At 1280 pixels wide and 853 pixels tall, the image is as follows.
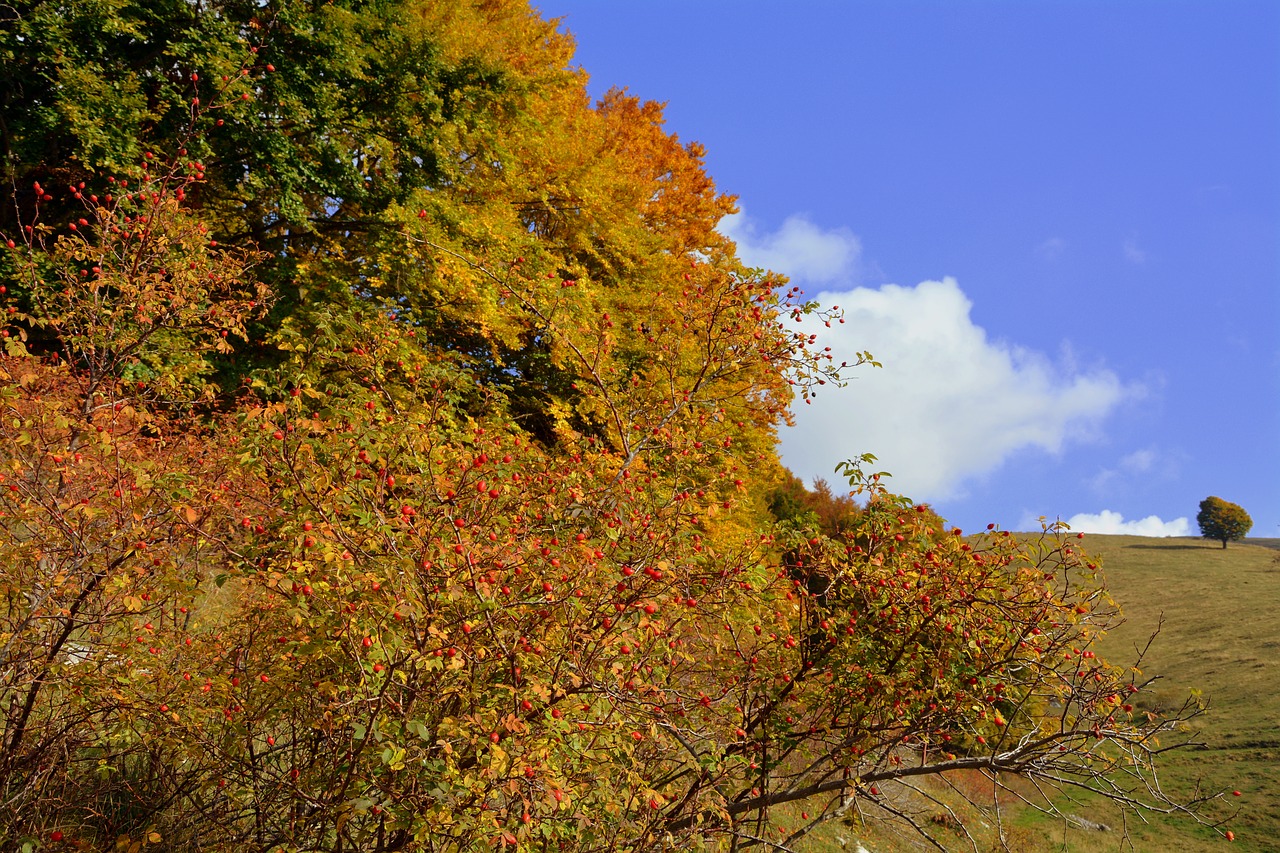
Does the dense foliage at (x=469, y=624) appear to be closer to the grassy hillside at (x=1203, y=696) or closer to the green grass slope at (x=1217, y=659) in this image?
the grassy hillside at (x=1203, y=696)

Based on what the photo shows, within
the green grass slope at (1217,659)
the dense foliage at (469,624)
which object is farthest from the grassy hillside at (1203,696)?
the dense foliage at (469,624)

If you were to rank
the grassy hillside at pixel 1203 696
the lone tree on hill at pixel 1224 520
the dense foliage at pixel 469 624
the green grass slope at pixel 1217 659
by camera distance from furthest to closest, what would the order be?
the lone tree on hill at pixel 1224 520 → the green grass slope at pixel 1217 659 → the grassy hillside at pixel 1203 696 → the dense foliage at pixel 469 624

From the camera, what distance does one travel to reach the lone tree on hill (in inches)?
2315

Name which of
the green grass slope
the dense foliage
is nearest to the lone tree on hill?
the green grass slope

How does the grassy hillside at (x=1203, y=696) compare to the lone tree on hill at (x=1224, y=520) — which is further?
the lone tree on hill at (x=1224, y=520)

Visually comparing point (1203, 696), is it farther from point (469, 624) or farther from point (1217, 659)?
point (469, 624)

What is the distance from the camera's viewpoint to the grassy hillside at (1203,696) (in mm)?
14297

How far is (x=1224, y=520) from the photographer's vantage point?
5897 centimetres

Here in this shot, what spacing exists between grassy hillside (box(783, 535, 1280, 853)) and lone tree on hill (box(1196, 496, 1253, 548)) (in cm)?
629

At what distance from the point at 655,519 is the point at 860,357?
6.99 feet

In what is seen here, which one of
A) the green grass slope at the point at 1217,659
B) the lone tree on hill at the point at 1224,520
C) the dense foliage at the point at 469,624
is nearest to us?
the dense foliage at the point at 469,624

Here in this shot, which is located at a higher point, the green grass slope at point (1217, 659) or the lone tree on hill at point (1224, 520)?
the lone tree on hill at point (1224, 520)

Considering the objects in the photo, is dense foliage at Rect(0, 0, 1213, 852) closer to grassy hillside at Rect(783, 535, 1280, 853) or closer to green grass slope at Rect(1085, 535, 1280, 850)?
grassy hillside at Rect(783, 535, 1280, 853)

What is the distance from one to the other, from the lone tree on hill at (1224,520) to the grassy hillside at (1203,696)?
20.6 ft
